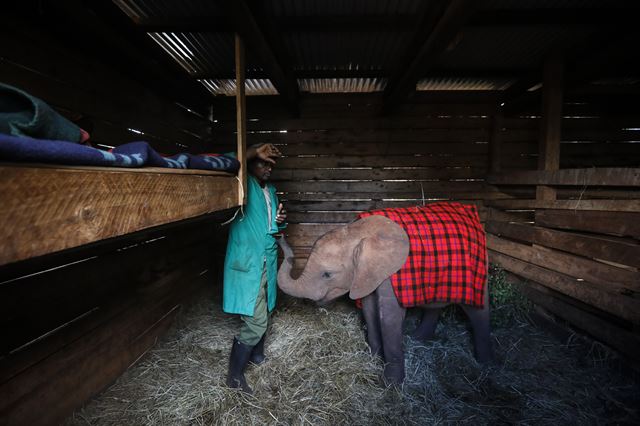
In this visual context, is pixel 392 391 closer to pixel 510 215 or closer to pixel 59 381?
pixel 59 381

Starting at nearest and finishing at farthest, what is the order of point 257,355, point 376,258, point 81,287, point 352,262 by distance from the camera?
1. point 81,287
2. point 376,258
3. point 352,262
4. point 257,355

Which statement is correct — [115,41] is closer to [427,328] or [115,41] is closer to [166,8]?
[166,8]

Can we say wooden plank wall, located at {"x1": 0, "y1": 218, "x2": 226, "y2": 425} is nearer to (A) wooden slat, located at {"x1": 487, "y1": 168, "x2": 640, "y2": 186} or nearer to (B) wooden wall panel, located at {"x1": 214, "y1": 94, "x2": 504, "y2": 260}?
(B) wooden wall panel, located at {"x1": 214, "y1": 94, "x2": 504, "y2": 260}

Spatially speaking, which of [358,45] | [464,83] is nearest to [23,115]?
[358,45]

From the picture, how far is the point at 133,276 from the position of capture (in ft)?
8.97

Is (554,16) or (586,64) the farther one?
(586,64)

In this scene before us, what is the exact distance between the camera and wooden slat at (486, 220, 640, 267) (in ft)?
7.80

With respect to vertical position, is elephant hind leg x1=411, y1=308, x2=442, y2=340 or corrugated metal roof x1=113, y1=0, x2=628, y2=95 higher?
corrugated metal roof x1=113, y1=0, x2=628, y2=95

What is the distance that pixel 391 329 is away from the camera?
2.54m

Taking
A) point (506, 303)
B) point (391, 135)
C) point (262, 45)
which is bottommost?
point (506, 303)

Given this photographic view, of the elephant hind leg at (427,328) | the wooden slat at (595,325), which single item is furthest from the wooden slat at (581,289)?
the elephant hind leg at (427,328)

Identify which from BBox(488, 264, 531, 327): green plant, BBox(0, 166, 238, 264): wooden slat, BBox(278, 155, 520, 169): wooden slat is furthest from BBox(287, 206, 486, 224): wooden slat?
BBox(0, 166, 238, 264): wooden slat

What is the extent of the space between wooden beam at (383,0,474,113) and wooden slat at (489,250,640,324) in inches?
99.4

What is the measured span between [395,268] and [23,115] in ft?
7.70
